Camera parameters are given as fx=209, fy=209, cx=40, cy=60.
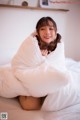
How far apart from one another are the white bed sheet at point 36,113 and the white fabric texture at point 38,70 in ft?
0.36

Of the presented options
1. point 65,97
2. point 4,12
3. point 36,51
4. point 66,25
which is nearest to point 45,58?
point 36,51

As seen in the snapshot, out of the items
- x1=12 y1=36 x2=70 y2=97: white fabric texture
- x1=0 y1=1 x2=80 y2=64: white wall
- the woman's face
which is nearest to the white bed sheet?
x1=12 y1=36 x2=70 y2=97: white fabric texture

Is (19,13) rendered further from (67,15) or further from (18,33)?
(67,15)

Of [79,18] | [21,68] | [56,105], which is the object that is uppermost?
[79,18]

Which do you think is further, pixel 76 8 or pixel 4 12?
pixel 76 8

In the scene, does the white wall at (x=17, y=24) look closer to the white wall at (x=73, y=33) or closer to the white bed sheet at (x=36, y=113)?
the white wall at (x=73, y=33)

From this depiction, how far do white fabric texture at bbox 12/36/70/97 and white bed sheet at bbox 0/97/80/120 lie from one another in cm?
11

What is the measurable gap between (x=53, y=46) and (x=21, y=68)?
292mm

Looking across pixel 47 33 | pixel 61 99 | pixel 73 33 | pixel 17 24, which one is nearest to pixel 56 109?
pixel 61 99

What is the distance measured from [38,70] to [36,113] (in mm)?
230

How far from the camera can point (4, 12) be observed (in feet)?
6.57

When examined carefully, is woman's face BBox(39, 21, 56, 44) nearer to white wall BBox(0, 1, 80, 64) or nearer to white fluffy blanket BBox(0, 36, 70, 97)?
white fluffy blanket BBox(0, 36, 70, 97)

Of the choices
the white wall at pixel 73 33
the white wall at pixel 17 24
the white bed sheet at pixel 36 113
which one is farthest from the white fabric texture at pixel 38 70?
the white wall at pixel 73 33

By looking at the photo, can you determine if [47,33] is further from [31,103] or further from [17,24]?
[17,24]
